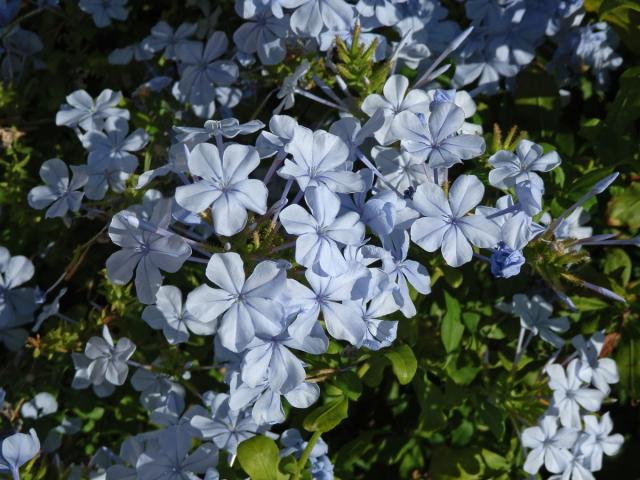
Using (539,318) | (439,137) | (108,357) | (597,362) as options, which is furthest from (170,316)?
(597,362)

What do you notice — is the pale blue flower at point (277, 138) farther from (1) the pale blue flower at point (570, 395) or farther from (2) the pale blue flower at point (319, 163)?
(1) the pale blue flower at point (570, 395)

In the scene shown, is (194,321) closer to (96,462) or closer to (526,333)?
(96,462)

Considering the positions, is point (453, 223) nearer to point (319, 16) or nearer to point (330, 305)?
point (330, 305)

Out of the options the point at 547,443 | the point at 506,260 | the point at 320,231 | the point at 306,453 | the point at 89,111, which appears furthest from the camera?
the point at 89,111

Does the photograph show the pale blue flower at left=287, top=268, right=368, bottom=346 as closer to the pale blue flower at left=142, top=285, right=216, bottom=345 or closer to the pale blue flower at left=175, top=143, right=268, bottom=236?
the pale blue flower at left=175, top=143, right=268, bottom=236

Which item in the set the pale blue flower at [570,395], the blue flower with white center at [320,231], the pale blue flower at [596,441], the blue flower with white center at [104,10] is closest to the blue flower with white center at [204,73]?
the blue flower with white center at [104,10]

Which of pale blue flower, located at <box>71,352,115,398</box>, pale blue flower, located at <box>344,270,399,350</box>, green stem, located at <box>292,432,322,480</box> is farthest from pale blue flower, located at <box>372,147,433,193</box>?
pale blue flower, located at <box>71,352,115,398</box>

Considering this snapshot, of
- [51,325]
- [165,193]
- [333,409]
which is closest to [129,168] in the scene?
[165,193]
